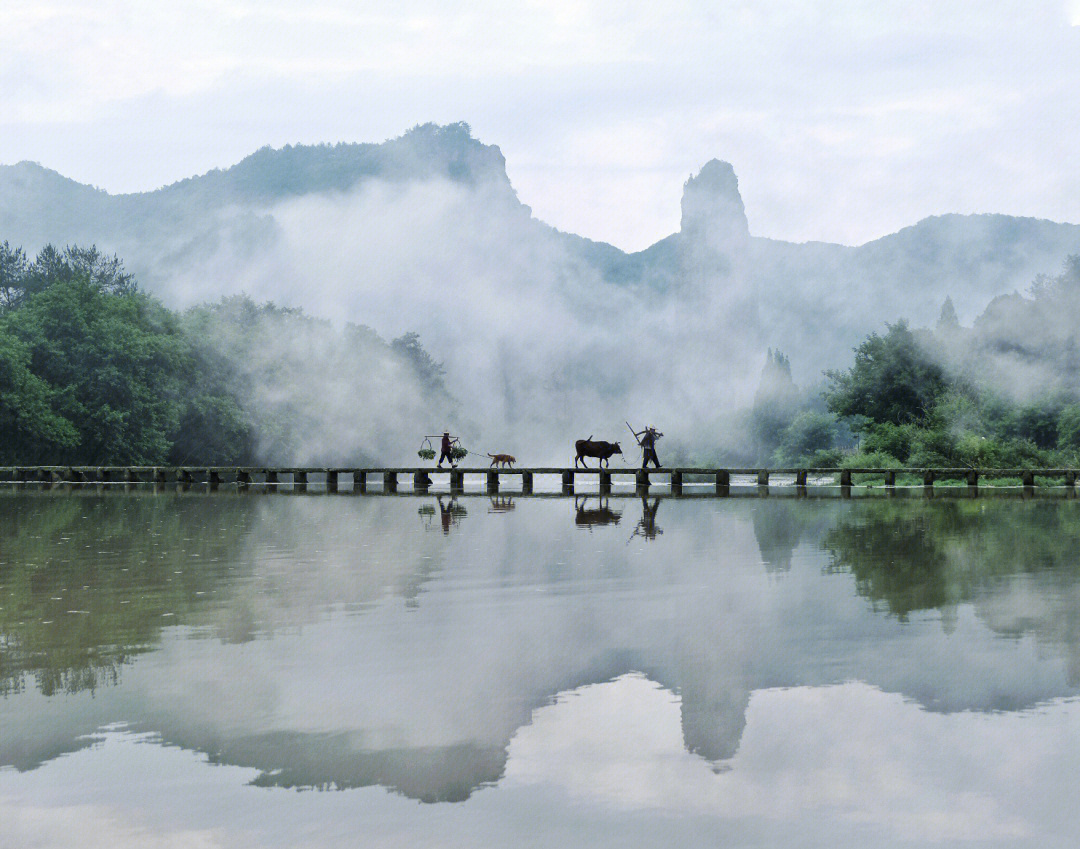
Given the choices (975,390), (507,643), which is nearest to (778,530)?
(507,643)

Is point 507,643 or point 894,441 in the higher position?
point 894,441

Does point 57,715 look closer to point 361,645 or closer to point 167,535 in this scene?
point 361,645

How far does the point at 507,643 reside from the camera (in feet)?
38.9

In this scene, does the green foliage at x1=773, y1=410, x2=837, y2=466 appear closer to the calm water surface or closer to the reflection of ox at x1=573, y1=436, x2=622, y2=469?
the reflection of ox at x1=573, y1=436, x2=622, y2=469

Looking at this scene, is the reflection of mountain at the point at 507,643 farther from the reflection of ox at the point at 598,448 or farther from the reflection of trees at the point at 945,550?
the reflection of ox at the point at 598,448

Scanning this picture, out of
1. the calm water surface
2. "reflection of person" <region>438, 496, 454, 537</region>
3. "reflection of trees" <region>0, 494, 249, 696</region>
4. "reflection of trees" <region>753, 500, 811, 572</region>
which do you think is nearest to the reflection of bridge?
"reflection of person" <region>438, 496, 454, 537</region>

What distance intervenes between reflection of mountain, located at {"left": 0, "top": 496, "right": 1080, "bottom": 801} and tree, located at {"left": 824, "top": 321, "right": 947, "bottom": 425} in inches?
2132

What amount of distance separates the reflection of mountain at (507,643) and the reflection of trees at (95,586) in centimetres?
20

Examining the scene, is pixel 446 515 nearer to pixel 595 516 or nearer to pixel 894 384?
pixel 595 516

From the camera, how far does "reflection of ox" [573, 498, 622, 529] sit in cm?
3006

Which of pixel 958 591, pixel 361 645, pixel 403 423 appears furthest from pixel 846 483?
pixel 403 423

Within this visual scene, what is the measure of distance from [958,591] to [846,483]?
38098mm

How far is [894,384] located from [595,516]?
155ft

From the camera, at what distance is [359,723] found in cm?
870
